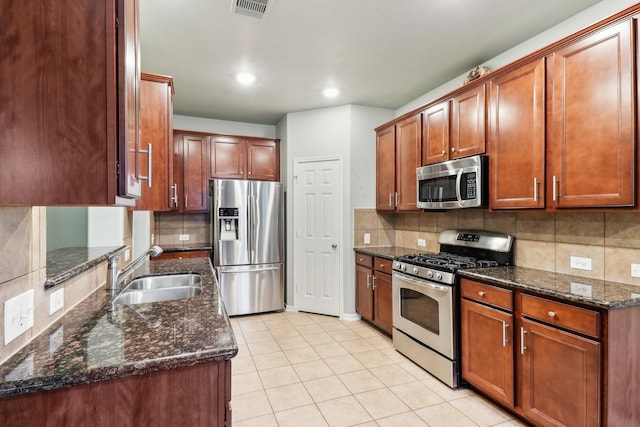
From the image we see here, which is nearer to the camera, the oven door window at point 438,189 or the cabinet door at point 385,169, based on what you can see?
the oven door window at point 438,189

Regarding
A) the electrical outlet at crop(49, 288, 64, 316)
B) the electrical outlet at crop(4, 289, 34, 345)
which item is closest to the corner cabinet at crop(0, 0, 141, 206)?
the electrical outlet at crop(4, 289, 34, 345)

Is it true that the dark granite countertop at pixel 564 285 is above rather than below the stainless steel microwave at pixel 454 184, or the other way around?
below

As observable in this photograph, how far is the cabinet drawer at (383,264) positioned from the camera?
3383 millimetres

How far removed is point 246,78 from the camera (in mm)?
3348

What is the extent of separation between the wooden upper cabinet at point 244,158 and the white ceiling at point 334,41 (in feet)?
2.69

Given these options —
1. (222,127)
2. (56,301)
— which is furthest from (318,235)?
(56,301)

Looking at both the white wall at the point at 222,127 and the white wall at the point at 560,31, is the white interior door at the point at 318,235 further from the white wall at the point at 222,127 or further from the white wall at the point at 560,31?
the white wall at the point at 560,31

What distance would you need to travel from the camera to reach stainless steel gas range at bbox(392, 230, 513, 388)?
8.16 feet

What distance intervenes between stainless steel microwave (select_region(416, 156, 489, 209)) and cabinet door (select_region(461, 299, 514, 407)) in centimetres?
82

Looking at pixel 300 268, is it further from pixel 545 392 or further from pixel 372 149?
pixel 545 392

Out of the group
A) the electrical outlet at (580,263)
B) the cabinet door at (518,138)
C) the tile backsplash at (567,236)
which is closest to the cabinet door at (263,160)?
the tile backsplash at (567,236)

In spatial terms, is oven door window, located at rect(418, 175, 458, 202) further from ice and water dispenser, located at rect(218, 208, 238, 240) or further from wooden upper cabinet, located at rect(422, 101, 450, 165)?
ice and water dispenser, located at rect(218, 208, 238, 240)

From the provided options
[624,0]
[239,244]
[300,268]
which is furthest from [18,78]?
[300,268]

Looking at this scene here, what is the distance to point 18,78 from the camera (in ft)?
2.58
